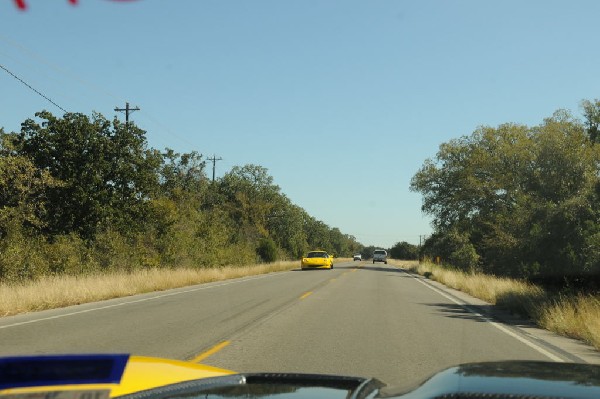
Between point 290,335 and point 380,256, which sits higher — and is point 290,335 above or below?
below

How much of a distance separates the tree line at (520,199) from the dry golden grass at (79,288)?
1434 centimetres

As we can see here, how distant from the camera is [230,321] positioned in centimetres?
1299

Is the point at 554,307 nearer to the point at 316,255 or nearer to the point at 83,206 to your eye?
the point at 83,206

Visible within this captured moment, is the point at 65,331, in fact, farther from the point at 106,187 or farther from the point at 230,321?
the point at 106,187

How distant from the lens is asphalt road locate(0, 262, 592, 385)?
8.41 metres

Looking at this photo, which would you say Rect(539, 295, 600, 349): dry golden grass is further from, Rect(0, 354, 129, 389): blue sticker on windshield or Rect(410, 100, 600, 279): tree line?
Rect(0, 354, 129, 389): blue sticker on windshield

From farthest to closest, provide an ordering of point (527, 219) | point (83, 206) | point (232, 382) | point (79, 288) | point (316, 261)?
1. point (316, 261)
2. point (83, 206)
3. point (527, 219)
4. point (79, 288)
5. point (232, 382)

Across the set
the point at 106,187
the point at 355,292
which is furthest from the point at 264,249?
the point at 355,292

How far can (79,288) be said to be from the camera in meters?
18.7

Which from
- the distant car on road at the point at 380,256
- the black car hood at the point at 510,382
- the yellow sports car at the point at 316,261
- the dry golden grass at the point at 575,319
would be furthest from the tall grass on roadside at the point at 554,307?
the distant car on road at the point at 380,256

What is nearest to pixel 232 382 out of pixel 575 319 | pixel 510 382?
pixel 510 382

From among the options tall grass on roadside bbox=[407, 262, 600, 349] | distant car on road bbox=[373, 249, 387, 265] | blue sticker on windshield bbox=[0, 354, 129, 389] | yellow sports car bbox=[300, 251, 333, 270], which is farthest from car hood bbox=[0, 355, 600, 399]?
distant car on road bbox=[373, 249, 387, 265]

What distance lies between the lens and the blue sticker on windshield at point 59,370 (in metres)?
3.15

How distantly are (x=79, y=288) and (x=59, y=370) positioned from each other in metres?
16.4
